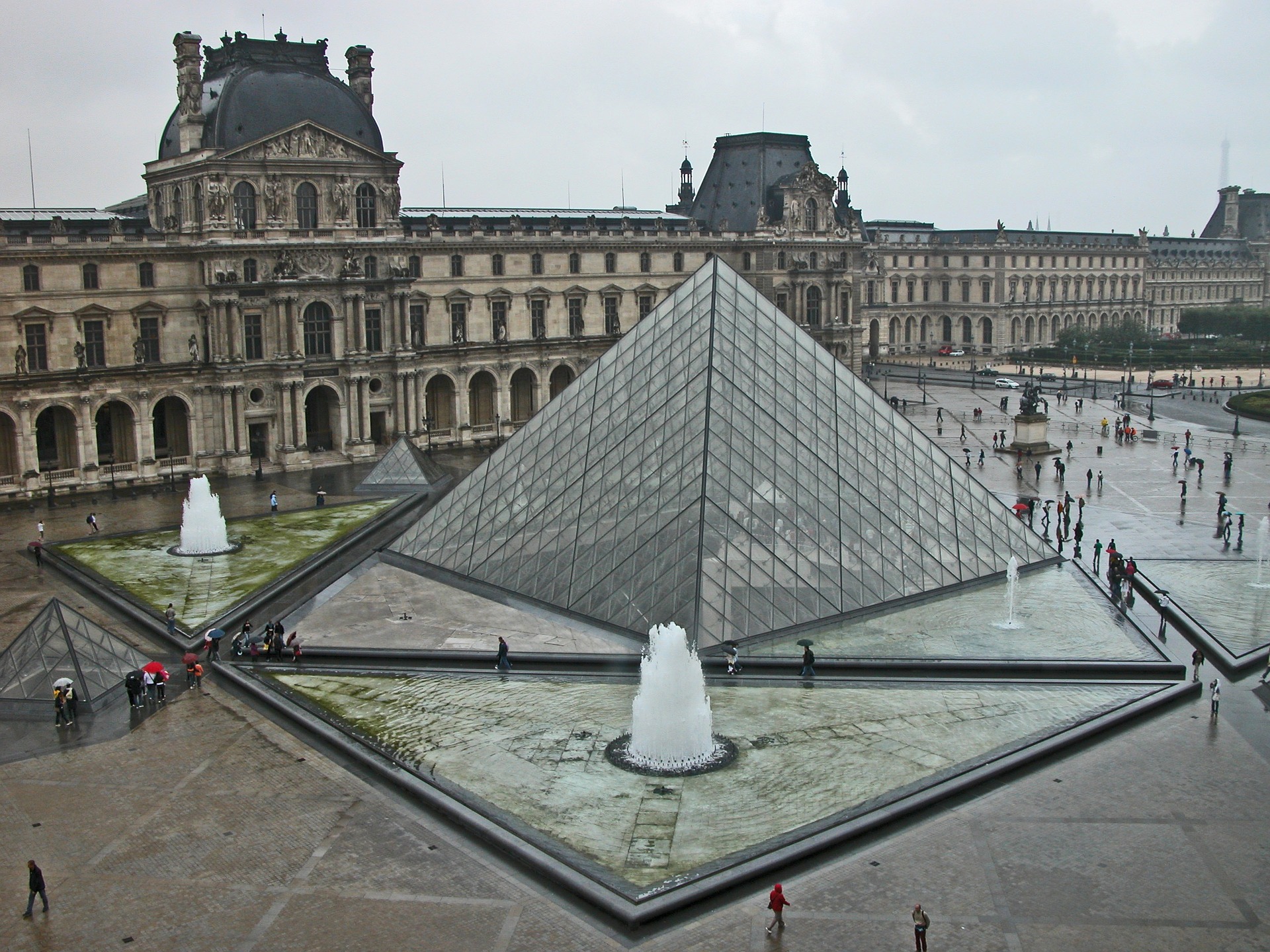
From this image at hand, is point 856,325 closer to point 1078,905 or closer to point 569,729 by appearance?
point 569,729

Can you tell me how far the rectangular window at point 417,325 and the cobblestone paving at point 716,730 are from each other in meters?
31.9

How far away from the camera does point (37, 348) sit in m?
45.2

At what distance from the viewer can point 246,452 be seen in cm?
4919

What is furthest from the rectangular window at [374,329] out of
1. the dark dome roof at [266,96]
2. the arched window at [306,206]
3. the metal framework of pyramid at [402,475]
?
the metal framework of pyramid at [402,475]

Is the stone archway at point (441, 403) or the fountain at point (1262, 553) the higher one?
the stone archway at point (441, 403)

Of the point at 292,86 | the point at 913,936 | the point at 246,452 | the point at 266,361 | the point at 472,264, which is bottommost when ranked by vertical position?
the point at 913,936

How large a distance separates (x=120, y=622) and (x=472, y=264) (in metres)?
30.8

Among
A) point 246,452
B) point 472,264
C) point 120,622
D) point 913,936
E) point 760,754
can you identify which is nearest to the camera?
point 913,936

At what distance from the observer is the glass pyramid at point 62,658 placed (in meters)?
23.6

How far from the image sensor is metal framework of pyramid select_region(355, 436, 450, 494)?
4475 centimetres

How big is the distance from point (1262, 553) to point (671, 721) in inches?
816

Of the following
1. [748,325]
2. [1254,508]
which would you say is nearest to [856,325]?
[1254,508]

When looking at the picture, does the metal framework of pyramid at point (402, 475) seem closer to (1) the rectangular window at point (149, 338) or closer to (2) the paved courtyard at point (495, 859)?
(1) the rectangular window at point (149, 338)

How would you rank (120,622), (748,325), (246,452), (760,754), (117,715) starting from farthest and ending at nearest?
(246,452) < (748,325) < (120,622) < (117,715) < (760,754)
